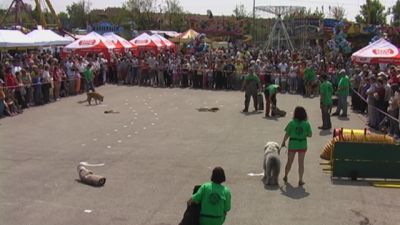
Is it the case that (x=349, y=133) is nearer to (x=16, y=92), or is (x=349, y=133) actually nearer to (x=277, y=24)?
(x=16, y=92)

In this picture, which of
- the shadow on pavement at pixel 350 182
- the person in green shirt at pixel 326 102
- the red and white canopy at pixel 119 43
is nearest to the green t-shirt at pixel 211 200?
the shadow on pavement at pixel 350 182

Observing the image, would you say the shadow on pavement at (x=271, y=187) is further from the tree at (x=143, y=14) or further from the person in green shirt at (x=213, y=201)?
the tree at (x=143, y=14)

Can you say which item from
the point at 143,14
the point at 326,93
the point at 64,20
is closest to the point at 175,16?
the point at 143,14

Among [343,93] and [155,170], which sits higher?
[343,93]

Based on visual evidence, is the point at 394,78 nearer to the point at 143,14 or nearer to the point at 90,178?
the point at 90,178

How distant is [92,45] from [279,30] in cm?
2505

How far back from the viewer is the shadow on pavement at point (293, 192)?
10.1m

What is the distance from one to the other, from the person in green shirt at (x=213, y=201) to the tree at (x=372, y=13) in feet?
243

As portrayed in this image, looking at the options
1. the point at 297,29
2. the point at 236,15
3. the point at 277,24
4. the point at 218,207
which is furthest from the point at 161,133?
the point at 236,15

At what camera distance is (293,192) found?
10398 millimetres

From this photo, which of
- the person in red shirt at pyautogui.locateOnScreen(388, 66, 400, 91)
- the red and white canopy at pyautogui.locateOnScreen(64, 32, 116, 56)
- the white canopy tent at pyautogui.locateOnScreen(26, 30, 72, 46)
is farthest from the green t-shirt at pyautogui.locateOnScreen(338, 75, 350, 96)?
the white canopy tent at pyautogui.locateOnScreen(26, 30, 72, 46)

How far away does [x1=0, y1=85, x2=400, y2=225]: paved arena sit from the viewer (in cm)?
905

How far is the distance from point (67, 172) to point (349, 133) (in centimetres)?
631

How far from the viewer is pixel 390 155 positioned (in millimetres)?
11125
